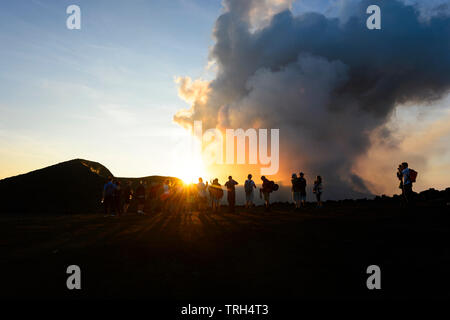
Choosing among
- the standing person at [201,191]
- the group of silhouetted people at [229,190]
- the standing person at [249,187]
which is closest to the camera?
the group of silhouetted people at [229,190]

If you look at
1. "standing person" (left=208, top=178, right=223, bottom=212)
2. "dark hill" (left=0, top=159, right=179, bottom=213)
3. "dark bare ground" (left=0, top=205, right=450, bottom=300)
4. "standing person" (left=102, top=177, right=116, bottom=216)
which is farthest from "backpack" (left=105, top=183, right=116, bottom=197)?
"dark hill" (left=0, top=159, right=179, bottom=213)

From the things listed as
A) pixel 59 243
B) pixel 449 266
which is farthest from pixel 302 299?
pixel 59 243

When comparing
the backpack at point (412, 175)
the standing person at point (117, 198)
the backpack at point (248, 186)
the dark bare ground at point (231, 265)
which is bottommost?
the dark bare ground at point (231, 265)

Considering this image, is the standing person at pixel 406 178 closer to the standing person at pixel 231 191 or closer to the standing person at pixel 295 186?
the standing person at pixel 295 186

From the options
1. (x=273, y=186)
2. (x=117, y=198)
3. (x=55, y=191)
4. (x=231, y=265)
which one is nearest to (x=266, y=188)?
(x=273, y=186)

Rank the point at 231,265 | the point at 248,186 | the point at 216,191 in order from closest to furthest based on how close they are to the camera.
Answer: the point at 231,265
the point at 248,186
the point at 216,191

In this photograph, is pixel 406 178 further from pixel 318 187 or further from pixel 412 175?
pixel 318 187

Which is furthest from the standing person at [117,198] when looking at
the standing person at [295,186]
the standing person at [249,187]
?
the standing person at [295,186]

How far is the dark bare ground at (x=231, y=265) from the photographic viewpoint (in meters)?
5.57

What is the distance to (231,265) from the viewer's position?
7.05 m

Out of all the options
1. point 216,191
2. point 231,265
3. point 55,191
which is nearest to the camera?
point 231,265

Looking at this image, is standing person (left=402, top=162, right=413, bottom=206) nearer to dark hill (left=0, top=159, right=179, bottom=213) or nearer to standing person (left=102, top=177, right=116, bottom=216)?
standing person (left=102, top=177, right=116, bottom=216)

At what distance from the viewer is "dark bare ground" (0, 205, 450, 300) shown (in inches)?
219
